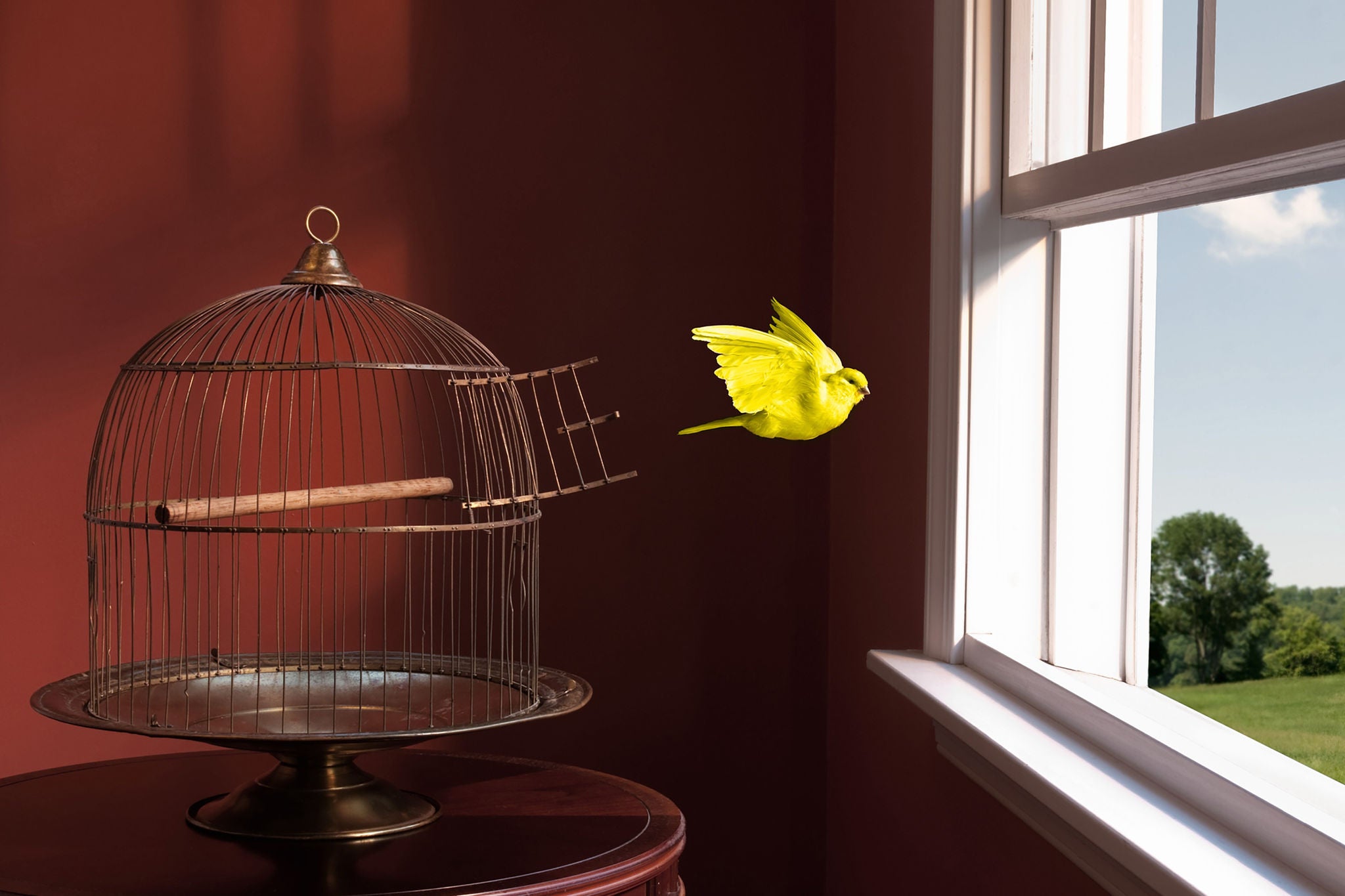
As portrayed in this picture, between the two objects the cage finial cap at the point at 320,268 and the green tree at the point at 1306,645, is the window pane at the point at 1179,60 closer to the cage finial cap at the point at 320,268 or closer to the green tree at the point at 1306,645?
the green tree at the point at 1306,645

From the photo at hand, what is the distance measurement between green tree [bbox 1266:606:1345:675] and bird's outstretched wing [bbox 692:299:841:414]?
89 centimetres

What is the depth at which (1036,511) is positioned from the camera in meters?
1.41

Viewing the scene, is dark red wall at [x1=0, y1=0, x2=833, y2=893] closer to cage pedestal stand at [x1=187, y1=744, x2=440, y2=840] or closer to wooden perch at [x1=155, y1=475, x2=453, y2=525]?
wooden perch at [x1=155, y1=475, x2=453, y2=525]

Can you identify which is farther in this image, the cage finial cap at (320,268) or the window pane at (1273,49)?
the cage finial cap at (320,268)

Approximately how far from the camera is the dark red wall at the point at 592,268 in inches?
77.4

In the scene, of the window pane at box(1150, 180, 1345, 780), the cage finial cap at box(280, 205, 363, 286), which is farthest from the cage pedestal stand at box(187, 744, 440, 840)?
the window pane at box(1150, 180, 1345, 780)

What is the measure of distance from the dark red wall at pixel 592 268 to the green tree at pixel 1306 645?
0.66m

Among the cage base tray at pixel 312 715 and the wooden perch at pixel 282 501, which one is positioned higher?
the wooden perch at pixel 282 501

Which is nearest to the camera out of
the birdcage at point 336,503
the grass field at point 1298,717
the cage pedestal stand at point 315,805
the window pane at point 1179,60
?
the grass field at point 1298,717

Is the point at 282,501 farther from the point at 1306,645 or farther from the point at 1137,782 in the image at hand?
the point at 1306,645

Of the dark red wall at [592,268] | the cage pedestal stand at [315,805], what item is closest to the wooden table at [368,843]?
the cage pedestal stand at [315,805]

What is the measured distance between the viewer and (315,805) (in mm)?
1282

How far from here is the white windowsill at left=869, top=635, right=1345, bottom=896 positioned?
83 cm

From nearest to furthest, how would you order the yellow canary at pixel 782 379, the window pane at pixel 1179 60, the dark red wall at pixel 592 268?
the yellow canary at pixel 782 379 → the window pane at pixel 1179 60 → the dark red wall at pixel 592 268
